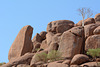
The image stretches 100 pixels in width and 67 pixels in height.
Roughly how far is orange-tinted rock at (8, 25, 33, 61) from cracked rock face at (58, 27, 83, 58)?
208 inches

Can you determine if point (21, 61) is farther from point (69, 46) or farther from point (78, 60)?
point (78, 60)

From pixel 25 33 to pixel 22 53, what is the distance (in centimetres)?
261

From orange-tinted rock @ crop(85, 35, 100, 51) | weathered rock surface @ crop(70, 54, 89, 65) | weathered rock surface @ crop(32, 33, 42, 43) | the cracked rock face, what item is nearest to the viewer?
weathered rock surface @ crop(70, 54, 89, 65)

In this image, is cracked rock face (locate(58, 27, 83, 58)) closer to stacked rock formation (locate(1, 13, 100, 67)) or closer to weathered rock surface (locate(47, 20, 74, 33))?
stacked rock formation (locate(1, 13, 100, 67))

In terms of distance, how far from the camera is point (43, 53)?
22141 millimetres

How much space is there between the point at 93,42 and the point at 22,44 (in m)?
9.29

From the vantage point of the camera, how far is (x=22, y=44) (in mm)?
25891

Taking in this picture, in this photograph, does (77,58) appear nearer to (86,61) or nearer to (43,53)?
(86,61)

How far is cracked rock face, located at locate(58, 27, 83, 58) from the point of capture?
21.6 m

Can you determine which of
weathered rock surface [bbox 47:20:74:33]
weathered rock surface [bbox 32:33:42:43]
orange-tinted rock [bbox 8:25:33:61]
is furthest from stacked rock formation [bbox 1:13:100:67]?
weathered rock surface [bbox 32:33:42:43]

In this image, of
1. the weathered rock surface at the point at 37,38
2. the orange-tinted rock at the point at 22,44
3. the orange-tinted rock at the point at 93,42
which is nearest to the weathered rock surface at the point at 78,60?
the orange-tinted rock at the point at 93,42

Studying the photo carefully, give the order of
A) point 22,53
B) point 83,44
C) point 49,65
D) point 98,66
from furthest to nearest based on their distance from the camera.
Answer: point 22,53
point 83,44
point 49,65
point 98,66

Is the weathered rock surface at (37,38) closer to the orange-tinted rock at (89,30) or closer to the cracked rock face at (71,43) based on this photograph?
the cracked rock face at (71,43)

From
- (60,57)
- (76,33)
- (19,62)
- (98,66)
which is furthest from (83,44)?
(19,62)
